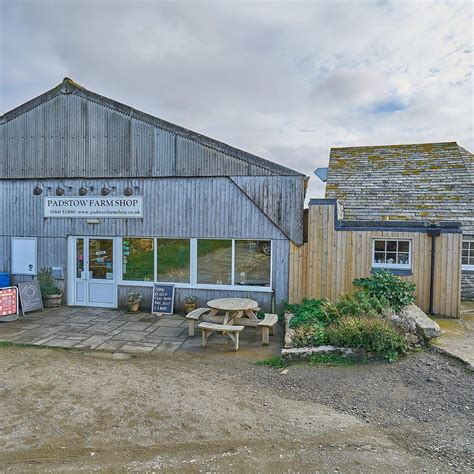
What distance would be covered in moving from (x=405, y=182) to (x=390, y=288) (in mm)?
6445

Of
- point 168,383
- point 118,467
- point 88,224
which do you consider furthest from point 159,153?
point 118,467

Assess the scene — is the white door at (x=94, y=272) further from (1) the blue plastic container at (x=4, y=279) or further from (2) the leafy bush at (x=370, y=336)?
(2) the leafy bush at (x=370, y=336)

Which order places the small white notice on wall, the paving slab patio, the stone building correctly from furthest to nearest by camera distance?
the stone building → the small white notice on wall → the paving slab patio

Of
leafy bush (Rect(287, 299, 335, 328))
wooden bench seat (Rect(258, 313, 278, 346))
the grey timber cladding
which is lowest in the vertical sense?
wooden bench seat (Rect(258, 313, 278, 346))

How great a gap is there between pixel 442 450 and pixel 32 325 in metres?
9.19

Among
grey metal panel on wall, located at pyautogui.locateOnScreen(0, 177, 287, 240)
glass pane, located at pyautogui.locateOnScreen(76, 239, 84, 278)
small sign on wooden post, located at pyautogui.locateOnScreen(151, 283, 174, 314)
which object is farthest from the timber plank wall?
glass pane, located at pyautogui.locateOnScreen(76, 239, 84, 278)

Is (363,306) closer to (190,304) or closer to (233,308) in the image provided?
(233,308)

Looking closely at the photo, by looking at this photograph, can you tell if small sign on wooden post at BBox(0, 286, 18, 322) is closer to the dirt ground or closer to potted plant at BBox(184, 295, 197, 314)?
the dirt ground

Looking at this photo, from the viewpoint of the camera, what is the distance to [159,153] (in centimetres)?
1023

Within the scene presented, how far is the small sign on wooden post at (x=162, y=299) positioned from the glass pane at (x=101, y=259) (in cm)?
170

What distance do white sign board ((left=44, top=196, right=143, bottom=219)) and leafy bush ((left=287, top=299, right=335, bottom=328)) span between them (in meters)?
5.47

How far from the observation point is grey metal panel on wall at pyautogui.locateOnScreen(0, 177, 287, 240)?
9.92 metres

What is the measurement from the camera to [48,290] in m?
10.7

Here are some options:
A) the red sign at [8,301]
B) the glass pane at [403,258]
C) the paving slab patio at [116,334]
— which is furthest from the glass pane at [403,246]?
the red sign at [8,301]
